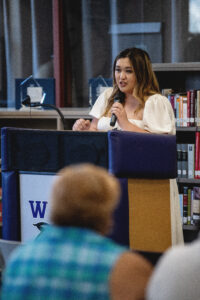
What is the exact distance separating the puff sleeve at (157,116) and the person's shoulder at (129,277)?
5.01 ft

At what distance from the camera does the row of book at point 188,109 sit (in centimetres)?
326

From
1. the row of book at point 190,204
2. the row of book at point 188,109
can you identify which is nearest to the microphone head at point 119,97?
the row of book at point 188,109

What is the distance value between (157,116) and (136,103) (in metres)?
0.17

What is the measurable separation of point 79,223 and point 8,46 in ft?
12.0

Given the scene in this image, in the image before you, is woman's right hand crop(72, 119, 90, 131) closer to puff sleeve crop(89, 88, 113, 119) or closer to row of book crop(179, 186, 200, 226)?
puff sleeve crop(89, 88, 113, 119)

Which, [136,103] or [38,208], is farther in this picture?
[136,103]

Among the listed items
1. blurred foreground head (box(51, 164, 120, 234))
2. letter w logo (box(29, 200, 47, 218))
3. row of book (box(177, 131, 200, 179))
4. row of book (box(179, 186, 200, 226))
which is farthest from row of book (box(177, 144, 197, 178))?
blurred foreground head (box(51, 164, 120, 234))

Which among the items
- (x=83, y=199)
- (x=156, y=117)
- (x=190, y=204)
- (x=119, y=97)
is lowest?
(x=190, y=204)

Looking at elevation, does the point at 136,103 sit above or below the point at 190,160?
above

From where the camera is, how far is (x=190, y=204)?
11.2 ft

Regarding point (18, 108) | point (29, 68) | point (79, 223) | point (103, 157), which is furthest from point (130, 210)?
point (29, 68)

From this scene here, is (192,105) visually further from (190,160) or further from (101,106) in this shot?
(101,106)

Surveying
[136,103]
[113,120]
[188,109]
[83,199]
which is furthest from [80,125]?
[83,199]

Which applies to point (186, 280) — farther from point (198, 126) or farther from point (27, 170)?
point (198, 126)
